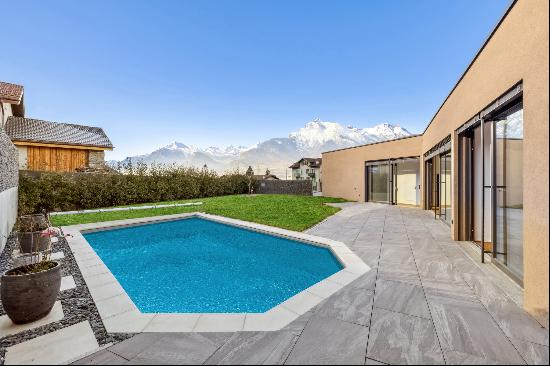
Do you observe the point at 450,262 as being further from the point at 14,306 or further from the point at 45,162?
the point at 45,162

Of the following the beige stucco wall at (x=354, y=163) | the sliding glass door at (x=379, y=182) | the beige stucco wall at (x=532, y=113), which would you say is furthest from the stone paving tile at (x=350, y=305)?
the sliding glass door at (x=379, y=182)

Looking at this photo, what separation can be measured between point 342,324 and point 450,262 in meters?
3.24

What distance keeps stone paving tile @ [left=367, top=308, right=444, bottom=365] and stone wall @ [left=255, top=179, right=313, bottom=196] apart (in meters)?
20.6

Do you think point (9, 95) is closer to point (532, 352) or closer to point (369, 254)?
point (369, 254)

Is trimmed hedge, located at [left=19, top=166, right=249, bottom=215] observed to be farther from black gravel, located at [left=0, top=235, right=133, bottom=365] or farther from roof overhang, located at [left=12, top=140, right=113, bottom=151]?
black gravel, located at [left=0, top=235, right=133, bottom=365]

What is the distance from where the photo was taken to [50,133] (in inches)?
704

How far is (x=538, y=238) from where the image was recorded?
8.71 feet

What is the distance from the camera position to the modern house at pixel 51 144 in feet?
52.5

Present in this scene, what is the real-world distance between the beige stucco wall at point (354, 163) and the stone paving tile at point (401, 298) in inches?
474

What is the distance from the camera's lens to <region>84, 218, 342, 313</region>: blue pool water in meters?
3.97

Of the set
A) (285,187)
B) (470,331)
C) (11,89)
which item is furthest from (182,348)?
(285,187)

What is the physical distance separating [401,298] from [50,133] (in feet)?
79.3

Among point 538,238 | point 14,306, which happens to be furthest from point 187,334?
point 538,238

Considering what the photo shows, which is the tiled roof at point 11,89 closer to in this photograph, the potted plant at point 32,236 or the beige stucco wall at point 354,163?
the potted plant at point 32,236
